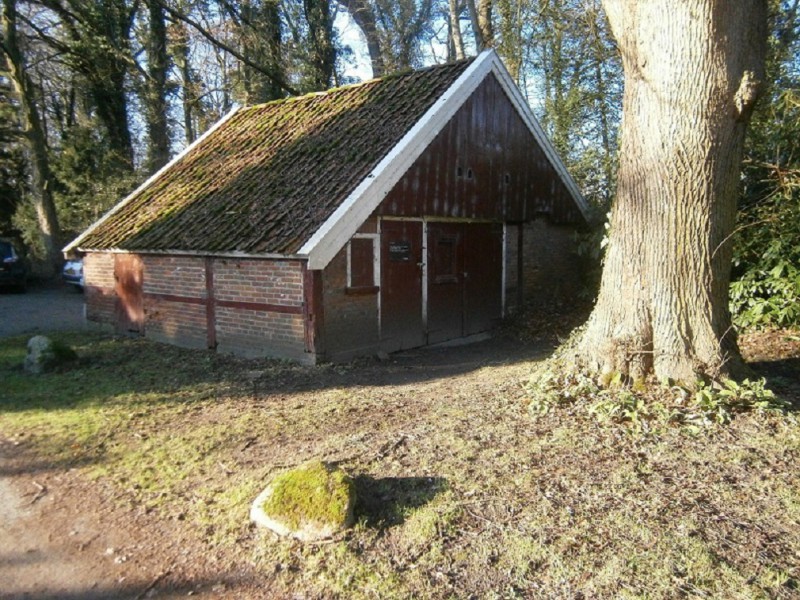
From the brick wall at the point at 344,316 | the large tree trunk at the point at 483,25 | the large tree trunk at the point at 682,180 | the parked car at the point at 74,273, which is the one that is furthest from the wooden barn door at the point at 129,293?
the large tree trunk at the point at 483,25

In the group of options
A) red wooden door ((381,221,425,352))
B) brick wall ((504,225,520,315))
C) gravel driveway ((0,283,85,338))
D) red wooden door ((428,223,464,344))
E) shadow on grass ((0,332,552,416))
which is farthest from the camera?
gravel driveway ((0,283,85,338))

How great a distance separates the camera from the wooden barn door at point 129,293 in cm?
1166

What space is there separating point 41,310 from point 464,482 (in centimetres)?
1628

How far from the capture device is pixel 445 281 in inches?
453

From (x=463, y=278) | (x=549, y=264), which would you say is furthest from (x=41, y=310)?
(x=549, y=264)

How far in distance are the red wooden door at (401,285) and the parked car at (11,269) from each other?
1685cm

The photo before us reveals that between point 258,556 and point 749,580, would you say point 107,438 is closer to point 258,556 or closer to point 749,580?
point 258,556

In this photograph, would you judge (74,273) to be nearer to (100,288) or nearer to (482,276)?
(100,288)

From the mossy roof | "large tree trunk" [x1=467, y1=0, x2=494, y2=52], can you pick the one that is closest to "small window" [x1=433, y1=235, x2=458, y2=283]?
the mossy roof

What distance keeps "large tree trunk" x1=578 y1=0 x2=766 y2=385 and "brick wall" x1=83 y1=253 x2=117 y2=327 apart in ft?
33.4

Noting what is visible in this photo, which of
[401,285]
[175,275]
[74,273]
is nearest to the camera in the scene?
[401,285]

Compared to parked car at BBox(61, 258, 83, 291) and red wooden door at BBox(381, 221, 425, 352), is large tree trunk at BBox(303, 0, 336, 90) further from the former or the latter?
red wooden door at BBox(381, 221, 425, 352)

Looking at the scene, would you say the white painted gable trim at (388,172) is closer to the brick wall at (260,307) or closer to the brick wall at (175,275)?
the brick wall at (260,307)

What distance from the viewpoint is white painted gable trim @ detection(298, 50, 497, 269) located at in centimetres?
843
